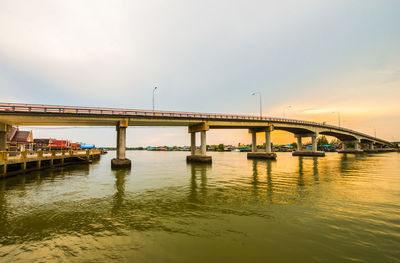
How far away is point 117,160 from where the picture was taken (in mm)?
37125

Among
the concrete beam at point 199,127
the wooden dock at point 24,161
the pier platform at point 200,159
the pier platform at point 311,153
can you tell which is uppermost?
the concrete beam at point 199,127

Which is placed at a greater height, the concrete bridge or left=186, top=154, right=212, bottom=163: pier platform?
the concrete bridge

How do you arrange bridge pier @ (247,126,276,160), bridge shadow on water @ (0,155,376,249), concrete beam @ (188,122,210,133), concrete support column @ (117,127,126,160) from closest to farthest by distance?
1. bridge shadow on water @ (0,155,376,249)
2. concrete support column @ (117,127,126,160)
3. concrete beam @ (188,122,210,133)
4. bridge pier @ (247,126,276,160)

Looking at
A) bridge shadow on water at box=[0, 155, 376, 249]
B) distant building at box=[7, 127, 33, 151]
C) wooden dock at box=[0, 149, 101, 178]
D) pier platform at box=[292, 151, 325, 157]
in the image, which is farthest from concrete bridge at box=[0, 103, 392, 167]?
distant building at box=[7, 127, 33, 151]

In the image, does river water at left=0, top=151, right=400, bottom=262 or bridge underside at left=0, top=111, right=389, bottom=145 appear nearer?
river water at left=0, top=151, right=400, bottom=262

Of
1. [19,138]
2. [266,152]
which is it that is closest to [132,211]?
[266,152]

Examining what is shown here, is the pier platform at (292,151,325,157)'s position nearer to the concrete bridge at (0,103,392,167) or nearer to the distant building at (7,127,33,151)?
the concrete bridge at (0,103,392,167)

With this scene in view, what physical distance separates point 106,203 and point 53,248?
19.8 feet

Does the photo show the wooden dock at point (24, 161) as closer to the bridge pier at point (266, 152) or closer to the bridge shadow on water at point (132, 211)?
the bridge shadow on water at point (132, 211)

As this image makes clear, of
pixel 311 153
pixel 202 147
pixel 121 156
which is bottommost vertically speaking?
pixel 311 153

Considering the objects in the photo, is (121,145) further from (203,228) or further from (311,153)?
(311,153)

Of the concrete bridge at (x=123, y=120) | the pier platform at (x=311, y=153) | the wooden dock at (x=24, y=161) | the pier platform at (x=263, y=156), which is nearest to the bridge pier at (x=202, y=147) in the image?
the concrete bridge at (x=123, y=120)

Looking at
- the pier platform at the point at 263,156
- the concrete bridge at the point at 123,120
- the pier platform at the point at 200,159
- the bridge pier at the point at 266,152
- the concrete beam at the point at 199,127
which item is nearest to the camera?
the concrete bridge at the point at 123,120

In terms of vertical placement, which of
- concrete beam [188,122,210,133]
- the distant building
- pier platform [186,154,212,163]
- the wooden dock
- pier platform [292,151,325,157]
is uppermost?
concrete beam [188,122,210,133]
